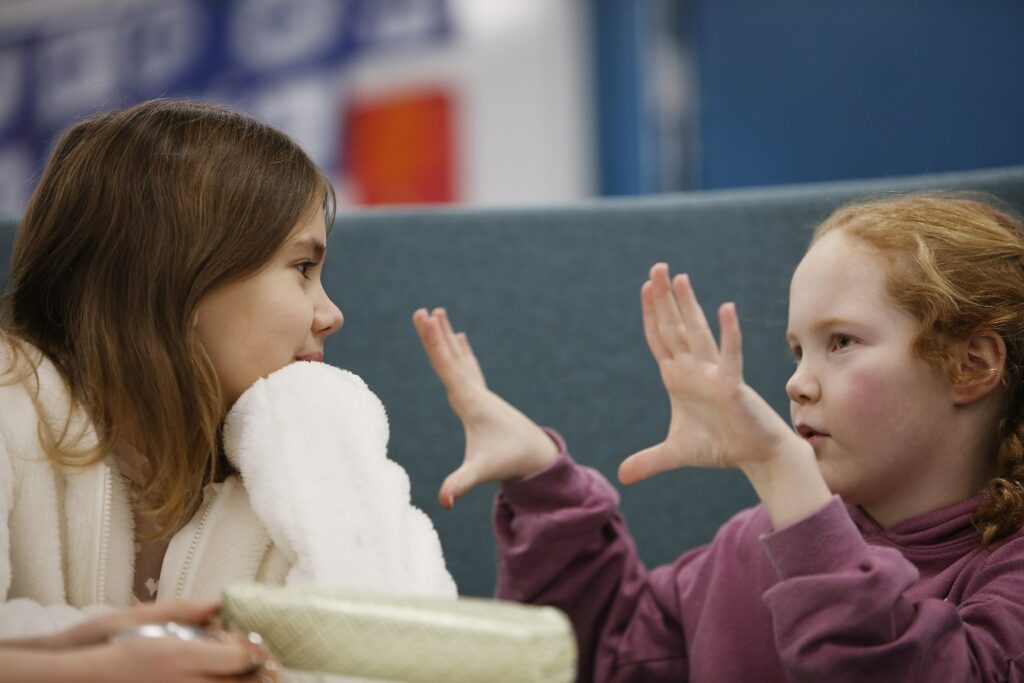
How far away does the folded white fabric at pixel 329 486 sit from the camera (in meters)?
0.65

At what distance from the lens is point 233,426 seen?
28.6 inches

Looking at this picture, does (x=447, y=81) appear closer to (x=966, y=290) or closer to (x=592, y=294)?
(x=592, y=294)

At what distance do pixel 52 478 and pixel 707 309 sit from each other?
65cm

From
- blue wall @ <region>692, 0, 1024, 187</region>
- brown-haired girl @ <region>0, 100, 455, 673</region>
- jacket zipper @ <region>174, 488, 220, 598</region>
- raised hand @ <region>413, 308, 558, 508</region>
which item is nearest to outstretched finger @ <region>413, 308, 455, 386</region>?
raised hand @ <region>413, 308, 558, 508</region>

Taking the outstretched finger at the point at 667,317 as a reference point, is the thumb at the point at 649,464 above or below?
below

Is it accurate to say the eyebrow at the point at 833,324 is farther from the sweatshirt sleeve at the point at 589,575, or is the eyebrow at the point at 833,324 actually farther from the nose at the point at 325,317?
the nose at the point at 325,317

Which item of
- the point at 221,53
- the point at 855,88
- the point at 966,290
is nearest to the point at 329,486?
the point at 966,290

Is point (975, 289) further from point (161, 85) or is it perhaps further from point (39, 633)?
point (161, 85)

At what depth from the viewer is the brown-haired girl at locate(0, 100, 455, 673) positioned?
70cm

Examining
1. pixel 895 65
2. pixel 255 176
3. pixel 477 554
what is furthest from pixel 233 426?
pixel 895 65

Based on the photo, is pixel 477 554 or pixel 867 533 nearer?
pixel 867 533

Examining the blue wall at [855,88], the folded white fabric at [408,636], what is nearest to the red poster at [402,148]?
the blue wall at [855,88]

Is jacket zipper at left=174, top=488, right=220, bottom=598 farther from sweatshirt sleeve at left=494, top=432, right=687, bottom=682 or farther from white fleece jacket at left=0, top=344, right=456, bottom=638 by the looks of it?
sweatshirt sleeve at left=494, top=432, right=687, bottom=682

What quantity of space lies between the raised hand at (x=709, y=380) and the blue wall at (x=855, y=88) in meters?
1.82
